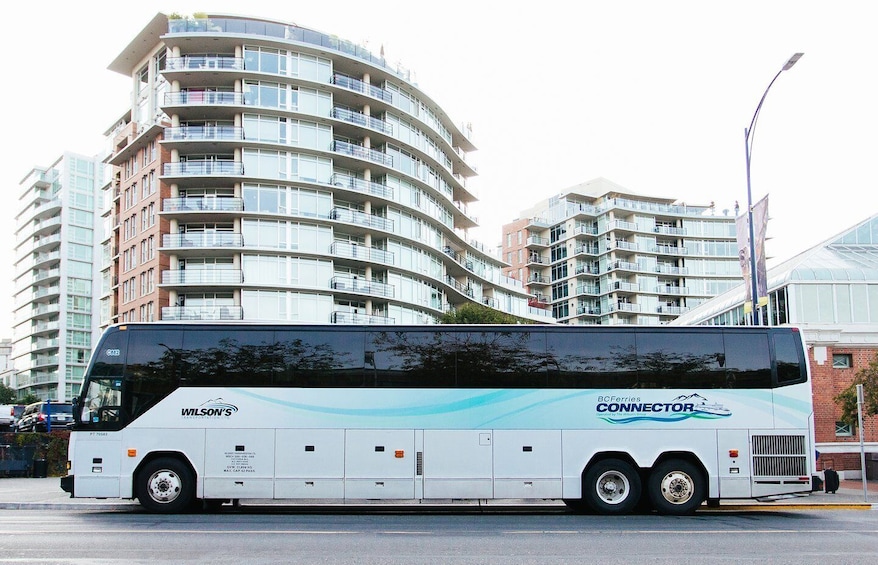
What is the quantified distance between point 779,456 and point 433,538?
848 cm

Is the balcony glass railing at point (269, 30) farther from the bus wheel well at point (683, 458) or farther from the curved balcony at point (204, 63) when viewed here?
the bus wheel well at point (683, 458)

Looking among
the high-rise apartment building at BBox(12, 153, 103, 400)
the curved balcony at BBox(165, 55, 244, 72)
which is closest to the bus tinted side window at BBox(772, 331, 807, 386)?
the curved balcony at BBox(165, 55, 244, 72)

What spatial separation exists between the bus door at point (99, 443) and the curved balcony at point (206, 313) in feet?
137

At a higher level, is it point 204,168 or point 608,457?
point 204,168

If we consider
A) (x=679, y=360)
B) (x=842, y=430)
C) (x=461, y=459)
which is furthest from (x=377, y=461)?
(x=842, y=430)

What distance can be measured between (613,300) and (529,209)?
2490 centimetres

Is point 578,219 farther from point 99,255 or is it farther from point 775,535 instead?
point 775,535

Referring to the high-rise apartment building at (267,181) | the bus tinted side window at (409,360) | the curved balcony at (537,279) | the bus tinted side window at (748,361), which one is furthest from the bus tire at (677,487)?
the curved balcony at (537,279)

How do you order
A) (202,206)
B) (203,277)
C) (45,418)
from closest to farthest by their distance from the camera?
1. (45,418)
2. (203,277)
3. (202,206)

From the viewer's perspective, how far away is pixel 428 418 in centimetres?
1792

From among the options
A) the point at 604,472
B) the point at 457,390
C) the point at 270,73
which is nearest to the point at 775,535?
the point at 604,472

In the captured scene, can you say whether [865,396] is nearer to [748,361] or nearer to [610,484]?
[748,361]

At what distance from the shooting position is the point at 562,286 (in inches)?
4825

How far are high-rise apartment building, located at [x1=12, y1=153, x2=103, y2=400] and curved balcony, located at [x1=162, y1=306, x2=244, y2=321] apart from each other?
2483 inches
